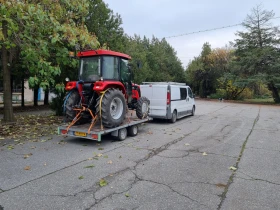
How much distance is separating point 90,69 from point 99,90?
45.9 inches

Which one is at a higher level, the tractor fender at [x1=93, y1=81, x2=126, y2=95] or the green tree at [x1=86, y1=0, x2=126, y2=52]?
the green tree at [x1=86, y1=0, x2=126, y2=52]

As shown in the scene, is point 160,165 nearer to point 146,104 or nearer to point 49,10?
point 146,104

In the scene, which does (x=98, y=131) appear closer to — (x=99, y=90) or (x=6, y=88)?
(x=99, y=90)

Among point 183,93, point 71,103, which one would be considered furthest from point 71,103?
point 183,93

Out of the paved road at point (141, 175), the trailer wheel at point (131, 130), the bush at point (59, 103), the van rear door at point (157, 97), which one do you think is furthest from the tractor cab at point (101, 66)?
the bush at point (59, 103)

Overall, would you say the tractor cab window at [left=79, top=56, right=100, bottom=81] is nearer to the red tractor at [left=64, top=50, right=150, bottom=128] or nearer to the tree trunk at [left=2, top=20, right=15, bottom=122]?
the red tractor at [left=64, top=50, right=150, bottom=128]

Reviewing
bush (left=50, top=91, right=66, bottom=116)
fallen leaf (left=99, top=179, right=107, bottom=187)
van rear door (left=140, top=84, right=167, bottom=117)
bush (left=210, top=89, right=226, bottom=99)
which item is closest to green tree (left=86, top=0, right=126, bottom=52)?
bush (left=50, top=91, right=66, bottom=116)

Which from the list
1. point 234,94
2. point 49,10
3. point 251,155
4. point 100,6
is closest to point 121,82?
point 49,10

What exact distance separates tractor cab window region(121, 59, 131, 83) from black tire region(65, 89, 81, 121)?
65.3 inches

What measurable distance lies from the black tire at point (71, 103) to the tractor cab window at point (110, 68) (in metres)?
1.27

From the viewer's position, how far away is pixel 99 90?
6703 millimetres

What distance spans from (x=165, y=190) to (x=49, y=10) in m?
6.71

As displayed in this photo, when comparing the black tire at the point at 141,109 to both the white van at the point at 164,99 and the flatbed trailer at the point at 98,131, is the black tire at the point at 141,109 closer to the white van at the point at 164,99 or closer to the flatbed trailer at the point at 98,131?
the flatbed trailer at the point at 98,131

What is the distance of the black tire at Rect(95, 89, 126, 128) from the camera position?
21.8ft
